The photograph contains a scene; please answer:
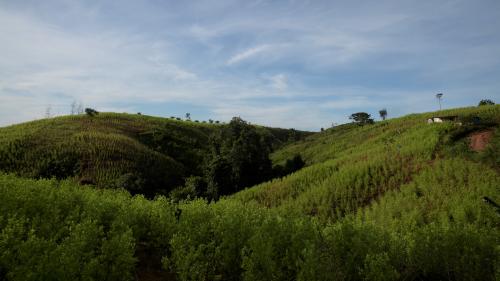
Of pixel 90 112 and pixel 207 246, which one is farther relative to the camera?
pixel 90 112

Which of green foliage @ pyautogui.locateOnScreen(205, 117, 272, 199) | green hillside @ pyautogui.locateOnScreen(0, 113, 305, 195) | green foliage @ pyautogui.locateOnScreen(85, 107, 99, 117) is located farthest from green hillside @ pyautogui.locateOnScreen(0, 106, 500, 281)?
green foliage @ pyautogui.locateOnScreen(85, 107, 99, 117)

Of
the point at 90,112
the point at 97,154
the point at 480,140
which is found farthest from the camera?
the point at 90,112

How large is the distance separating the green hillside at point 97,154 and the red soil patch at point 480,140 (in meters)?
37.1

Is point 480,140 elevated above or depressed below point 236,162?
above

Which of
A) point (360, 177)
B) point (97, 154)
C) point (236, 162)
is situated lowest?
point (360, 177)

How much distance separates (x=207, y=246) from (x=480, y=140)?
29.7 m

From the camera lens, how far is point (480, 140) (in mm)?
31172

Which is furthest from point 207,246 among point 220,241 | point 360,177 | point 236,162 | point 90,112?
point 90,112

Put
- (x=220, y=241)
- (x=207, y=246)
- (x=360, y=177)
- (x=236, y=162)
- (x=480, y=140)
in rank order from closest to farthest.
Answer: (x=207, y=246) → (x=220, y=241) → (x=480, y=140) → (x=360, y=177) → (x=236, y=162)

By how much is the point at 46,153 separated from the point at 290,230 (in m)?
56.8

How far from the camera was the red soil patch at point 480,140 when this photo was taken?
3007 centimetres

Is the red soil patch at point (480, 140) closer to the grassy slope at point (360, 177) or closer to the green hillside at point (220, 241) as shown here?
the grassy slope at point (360, 177)

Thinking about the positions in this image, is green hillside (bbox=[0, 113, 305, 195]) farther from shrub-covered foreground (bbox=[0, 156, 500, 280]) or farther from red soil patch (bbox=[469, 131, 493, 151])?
shrub-covered foreground (bbox=[0, 156, 500, 280])

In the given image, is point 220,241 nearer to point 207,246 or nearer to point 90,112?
point 207,246
